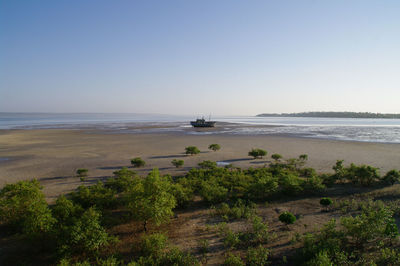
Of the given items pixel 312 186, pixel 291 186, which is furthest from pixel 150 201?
pixel 312 186

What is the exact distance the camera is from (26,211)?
8.44 meters

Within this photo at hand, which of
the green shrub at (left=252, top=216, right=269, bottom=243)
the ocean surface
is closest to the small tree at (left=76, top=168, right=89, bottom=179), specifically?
the green shrub at (left=252, top=216, right=269, bottom=243)

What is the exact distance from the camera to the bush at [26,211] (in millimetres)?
7129

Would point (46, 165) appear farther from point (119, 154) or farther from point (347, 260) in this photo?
point (347, 260)

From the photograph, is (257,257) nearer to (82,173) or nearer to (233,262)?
(233,262)

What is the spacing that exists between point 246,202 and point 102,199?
25.4ft

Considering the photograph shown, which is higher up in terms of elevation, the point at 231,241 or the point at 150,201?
the point at 150,201

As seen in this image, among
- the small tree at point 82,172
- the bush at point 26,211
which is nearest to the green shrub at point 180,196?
the bush at point 26,211

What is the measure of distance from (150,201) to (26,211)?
208 inches

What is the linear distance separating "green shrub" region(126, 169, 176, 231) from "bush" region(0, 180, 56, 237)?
2871 millimetres

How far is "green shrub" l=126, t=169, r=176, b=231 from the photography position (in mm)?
7918

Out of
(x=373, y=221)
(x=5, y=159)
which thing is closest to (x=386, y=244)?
(x=373, y=221)

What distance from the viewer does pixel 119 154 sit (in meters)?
25.6

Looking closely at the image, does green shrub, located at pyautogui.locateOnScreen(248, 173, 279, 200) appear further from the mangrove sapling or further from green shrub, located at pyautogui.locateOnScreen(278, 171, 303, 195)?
the mangrove sapling
